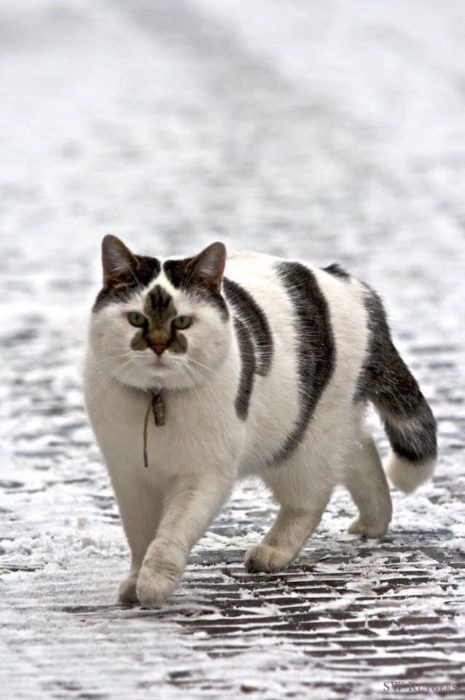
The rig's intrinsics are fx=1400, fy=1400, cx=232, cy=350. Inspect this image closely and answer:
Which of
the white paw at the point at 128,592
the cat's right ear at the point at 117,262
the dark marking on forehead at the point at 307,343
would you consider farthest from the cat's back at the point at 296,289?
the white paw at the point at 128,592

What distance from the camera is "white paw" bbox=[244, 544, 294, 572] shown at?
4961 mm

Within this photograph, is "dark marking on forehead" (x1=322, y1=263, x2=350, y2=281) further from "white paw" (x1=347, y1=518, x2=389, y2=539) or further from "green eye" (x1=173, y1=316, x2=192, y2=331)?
"green eye" (x1=173, y1=316, x2=192, y2=331)

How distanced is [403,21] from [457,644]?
927 inches

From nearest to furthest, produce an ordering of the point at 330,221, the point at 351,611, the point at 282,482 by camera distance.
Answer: the point at 351,611 < the point at 282,482 < the point at 330,221

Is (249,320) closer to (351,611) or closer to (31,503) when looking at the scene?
(351,611)

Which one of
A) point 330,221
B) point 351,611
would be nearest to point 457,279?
point 330,221

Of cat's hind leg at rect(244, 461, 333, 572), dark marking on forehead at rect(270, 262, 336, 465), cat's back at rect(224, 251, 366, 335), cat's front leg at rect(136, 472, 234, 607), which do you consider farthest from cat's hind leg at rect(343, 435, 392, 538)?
cat's front leg at rect(136, 472, 234, 607)

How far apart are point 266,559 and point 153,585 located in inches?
28.1

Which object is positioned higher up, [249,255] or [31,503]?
[249,255]

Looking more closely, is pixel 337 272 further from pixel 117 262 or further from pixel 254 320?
pixel 117 262

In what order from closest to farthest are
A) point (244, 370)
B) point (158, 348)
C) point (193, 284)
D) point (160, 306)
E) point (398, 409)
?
point (158, 348), point (160, 306), point (193, 284), point (244, 370), point (398, 409)

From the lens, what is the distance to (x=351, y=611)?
4.47 metres

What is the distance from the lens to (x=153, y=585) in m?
4.35

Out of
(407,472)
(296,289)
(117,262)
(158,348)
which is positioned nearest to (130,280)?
(117,262)
